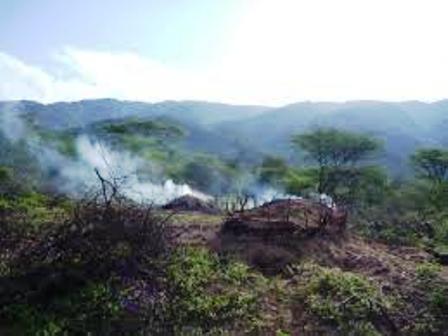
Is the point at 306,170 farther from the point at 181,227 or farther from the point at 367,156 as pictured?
the point at 181,227

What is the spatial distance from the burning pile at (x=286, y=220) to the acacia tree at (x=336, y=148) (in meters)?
28.6

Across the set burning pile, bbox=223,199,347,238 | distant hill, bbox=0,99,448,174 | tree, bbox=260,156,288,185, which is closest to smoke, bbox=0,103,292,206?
tree, bbox=260,156,288,185

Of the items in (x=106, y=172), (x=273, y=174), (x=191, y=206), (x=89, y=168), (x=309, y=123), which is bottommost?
(x=309, y=123)

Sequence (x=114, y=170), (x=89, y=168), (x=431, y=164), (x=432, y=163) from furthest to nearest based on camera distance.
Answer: (x=431, y=164), (x=432, y=163), (x=89, y=168), (x=114, y=170)

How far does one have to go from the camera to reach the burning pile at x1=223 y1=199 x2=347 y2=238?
10539 millimetres

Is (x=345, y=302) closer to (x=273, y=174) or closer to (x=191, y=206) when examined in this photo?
(x=191, y=206)

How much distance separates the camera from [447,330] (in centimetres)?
826

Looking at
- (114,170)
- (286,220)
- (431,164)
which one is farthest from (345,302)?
(431,164)

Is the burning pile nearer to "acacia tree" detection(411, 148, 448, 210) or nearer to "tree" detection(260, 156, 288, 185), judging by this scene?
"acacia tree" detection(411, 148, 448, 210)

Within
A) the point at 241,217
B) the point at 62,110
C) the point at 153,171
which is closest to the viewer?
the point at 241,217

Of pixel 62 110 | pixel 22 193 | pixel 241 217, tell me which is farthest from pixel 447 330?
pixel 62 110

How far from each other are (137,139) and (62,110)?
159594 millimetres

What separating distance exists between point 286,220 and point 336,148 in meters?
31.3

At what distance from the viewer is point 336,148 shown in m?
41.4
